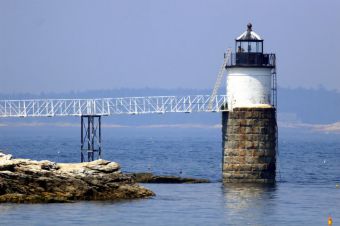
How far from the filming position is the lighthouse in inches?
3452

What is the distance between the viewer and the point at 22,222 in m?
66.2

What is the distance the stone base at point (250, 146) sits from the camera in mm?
87625

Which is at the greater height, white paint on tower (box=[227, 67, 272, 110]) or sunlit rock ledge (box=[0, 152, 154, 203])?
white paint on tower (box=[227, 67, 272, 110])

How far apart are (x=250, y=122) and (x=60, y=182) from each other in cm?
1819

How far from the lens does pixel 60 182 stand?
7425cm

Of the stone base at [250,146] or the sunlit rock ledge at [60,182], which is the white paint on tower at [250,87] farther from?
the sunlit rock ledge at [60,182]

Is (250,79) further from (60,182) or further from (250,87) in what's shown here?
(60,182)

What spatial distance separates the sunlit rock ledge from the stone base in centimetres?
1083

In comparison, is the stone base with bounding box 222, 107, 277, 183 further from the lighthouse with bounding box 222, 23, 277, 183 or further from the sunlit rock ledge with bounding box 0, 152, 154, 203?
the sunlit rock ledge with bounding box 0, 152, 154, 203

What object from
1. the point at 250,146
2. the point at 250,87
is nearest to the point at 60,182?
the point at 250,146

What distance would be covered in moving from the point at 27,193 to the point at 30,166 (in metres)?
1.90

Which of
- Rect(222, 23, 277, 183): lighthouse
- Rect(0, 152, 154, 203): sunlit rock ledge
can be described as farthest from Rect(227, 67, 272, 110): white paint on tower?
Rect(0, 152, 154, 203): sunlit rock ledge

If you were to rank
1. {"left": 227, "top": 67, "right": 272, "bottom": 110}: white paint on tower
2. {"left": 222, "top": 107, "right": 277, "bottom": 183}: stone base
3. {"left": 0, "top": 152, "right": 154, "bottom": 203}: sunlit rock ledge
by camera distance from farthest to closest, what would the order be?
{"left": 227, "top": 67, "right": 272, "bottom": 110}: white paint on tower, {"left": 222, "top": 107, "right": 277, "bottom": 183}: stone base, {"left": 0, "top": 152, "right": 154, "bottom": 203}: sunlit rock ledge

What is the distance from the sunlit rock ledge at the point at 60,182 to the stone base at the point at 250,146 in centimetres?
1083
